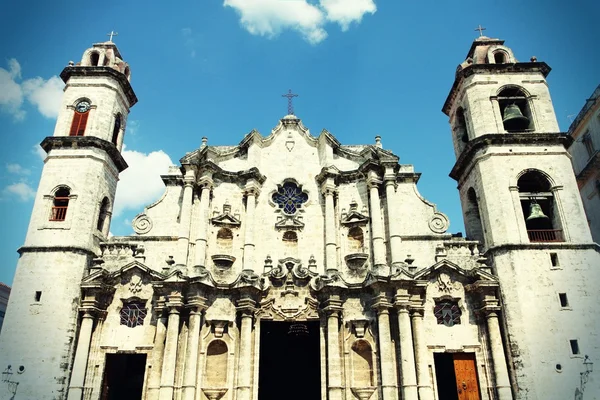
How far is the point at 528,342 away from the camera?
17.3m

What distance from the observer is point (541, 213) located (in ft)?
63.5

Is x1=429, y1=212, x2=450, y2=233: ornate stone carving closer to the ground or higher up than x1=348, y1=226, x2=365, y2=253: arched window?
higher up

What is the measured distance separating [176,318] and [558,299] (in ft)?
45.6

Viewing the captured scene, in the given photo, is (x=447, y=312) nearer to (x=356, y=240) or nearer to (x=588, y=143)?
(x=356, y=240)

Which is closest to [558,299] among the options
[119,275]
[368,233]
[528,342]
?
[528,342]

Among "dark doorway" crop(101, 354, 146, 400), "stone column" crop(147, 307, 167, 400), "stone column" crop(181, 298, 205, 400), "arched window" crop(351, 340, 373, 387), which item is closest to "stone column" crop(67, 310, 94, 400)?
"dark doorway" crop(101, 354, 146, 400)

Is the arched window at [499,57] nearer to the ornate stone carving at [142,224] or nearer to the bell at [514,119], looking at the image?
the bell at [514,119]

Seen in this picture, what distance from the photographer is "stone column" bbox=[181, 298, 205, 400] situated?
1741 centimetres

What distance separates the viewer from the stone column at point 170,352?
1725cm

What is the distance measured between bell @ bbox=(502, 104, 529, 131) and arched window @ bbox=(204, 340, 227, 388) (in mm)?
15113

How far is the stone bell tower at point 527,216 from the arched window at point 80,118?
55.1ft

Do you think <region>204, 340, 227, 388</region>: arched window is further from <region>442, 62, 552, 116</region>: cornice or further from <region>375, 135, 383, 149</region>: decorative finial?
<region>442, 62, 552, 116</region>: cornice

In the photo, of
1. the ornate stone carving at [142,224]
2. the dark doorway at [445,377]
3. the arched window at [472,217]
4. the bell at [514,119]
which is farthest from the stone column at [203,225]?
the bell at [514,119]

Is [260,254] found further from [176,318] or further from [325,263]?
[176,318]
